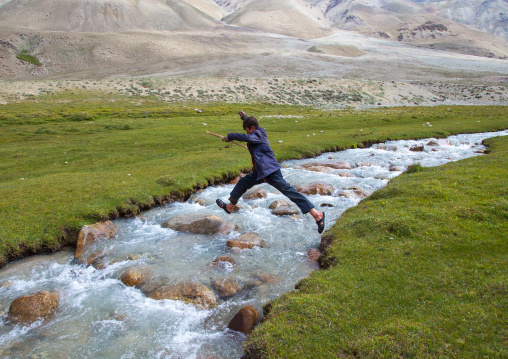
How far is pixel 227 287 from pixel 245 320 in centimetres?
202

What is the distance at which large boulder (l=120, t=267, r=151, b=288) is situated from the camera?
1098 cm

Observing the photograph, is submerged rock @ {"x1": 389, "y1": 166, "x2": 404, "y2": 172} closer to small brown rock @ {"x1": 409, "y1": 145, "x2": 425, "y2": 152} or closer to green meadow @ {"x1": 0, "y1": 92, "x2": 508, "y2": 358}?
green meadow @ {"x1": 0, "y1": 92, "x2": 508, "y2": 358}

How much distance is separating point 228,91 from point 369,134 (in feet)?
212

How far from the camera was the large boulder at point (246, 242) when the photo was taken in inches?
516

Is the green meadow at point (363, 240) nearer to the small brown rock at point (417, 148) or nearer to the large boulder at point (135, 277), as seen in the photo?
the large boulder at point (135, 277)

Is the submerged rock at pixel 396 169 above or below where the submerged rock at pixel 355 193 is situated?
below

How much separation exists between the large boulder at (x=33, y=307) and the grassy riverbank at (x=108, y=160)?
12.0 ft

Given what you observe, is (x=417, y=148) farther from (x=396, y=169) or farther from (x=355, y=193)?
(x=355, y=193)

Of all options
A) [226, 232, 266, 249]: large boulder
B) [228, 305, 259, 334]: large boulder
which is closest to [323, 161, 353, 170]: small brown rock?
[226, 232, 266, 249]: large boulder

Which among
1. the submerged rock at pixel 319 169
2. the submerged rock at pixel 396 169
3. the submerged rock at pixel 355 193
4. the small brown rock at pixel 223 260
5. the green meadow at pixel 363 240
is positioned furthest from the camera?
the submerged rock at pixel 319 169

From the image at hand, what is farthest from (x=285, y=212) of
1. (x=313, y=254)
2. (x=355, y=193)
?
(x=355, y=193)

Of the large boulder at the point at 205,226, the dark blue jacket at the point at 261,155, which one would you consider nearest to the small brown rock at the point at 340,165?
the large boulder at the point at 205,226

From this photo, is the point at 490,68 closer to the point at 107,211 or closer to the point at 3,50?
the point at 107,211

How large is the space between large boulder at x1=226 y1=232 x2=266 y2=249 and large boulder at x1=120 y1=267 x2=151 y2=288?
131 inches
